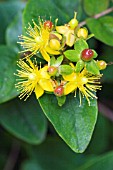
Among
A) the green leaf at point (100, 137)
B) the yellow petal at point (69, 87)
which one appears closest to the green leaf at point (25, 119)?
the green leaf at point (100, 137)

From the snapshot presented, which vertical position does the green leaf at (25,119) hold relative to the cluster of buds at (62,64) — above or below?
below

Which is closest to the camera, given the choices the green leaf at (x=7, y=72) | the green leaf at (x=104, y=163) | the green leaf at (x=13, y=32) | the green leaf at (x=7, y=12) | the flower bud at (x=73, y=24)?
the flower bud at (x=73, y=24)

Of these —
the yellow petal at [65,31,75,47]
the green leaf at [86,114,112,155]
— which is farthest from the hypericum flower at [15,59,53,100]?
the green leaf at [86,114,112,155]

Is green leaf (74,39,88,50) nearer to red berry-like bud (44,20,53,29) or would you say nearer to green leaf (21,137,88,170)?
red berry-like bud (44,20,53,29)

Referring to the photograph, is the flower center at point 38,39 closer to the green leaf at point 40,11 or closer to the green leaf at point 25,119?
the green leaf at point 40,11

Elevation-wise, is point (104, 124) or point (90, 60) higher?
point (90, 60)

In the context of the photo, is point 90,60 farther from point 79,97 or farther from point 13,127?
point 13,127

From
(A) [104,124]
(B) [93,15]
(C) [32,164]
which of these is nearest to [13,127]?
(C) [32,164]
